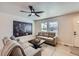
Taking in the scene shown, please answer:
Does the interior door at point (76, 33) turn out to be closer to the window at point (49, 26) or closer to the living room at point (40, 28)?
the living room at point (40, 28)

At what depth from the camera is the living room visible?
1.67m

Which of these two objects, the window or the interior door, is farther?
the window

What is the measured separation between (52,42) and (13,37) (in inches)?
34.1

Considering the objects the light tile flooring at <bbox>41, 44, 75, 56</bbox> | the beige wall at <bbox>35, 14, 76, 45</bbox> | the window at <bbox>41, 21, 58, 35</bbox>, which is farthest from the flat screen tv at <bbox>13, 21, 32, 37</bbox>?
the light tile flooring at <bbox>41, 44, 75, 56</bbox>

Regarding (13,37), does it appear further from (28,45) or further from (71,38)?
(71,38)

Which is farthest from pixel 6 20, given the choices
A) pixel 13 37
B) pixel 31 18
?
pixel 31 18

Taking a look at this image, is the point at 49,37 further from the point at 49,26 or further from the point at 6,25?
the point at 6,25

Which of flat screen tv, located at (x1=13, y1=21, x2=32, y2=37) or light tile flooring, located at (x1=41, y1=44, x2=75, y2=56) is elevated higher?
flat screen tv, located at (x1=13, y1=21, x2=32, y2=37)

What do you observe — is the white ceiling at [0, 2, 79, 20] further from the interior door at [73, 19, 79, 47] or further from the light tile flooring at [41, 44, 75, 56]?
the light tile flooring at [41, 44, 75, 56]

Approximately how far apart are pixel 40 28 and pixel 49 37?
0.29 m

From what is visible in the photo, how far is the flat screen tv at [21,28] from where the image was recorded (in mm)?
1783

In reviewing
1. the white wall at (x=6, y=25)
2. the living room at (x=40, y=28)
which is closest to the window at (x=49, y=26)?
the living room at (x=40, y=28)

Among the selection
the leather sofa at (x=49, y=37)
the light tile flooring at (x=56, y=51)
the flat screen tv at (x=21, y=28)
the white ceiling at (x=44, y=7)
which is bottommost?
the light tile flooring at (x=56, y=51)

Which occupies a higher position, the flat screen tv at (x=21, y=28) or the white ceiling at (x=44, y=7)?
the white ceiling at (x=44, y=7)
